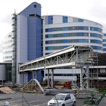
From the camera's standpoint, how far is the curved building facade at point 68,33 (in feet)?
287

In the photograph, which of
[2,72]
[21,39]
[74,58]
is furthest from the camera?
[2,72]

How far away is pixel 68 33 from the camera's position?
88250mm

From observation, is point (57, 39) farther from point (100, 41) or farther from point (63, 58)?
point (63, 58)

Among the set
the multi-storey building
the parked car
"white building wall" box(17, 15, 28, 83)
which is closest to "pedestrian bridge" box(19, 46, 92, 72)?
the parked car

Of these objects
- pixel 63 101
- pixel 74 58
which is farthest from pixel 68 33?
pixel 63 101

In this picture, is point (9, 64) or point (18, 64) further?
point (9, 64)

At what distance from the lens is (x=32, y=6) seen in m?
91.1

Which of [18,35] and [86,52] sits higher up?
[18,35]

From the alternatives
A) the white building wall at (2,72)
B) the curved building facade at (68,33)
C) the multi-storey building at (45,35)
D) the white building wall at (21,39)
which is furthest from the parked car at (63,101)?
the white building wall at (2,72)

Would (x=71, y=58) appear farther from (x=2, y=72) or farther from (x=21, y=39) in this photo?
(x=2, y=72)

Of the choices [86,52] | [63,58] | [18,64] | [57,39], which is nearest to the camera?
[86,52]

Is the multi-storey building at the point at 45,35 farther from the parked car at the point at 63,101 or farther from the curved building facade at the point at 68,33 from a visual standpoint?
the parked car at the point at 63,101

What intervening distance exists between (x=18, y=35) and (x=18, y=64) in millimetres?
11768

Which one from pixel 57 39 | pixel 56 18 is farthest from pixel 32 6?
pixel 57 39
